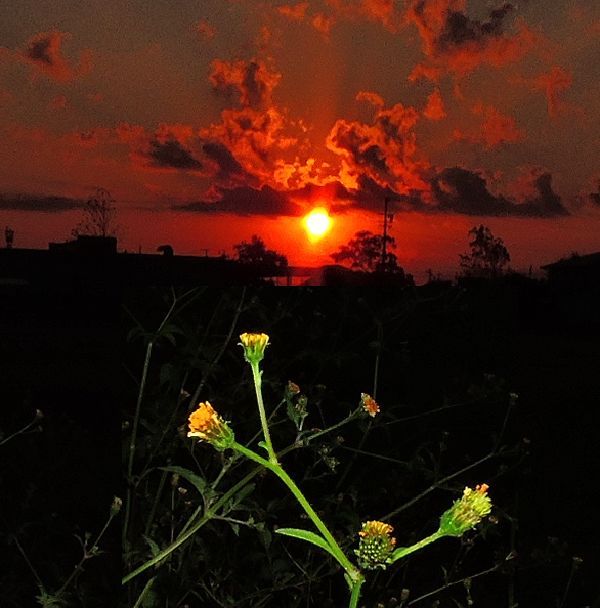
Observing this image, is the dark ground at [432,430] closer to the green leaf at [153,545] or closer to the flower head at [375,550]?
the green leaf at [153,545]

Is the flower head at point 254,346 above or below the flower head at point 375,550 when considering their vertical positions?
above

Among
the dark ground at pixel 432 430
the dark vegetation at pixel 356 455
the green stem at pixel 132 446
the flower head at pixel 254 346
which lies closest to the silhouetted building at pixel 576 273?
the dark ground at pixel 432 430

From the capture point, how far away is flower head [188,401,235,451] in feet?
3.27

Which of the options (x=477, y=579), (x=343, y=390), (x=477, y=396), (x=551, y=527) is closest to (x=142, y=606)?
(x=477, y=396)

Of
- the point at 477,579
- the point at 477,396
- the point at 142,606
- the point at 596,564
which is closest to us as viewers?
the point at 142,606

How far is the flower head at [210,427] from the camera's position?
1.00m

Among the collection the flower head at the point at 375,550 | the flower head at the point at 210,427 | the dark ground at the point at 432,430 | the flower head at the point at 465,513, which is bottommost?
the dark ground at the point at 432,430

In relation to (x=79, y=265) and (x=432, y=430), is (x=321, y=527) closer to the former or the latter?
(x=432, y=430)

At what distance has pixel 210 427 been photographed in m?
1.00

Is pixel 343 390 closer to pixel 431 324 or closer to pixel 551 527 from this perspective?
pixel 431 324

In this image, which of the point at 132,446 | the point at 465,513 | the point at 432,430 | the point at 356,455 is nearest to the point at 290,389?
the point at 465,513

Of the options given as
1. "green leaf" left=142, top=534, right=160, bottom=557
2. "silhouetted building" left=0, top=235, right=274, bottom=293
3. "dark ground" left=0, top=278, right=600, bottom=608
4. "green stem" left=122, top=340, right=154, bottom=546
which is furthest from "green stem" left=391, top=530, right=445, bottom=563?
"silhouetted building" left=0, top=235, right=274, bottom=293

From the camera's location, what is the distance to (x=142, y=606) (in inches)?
89.0

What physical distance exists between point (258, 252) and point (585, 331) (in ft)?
67.1
